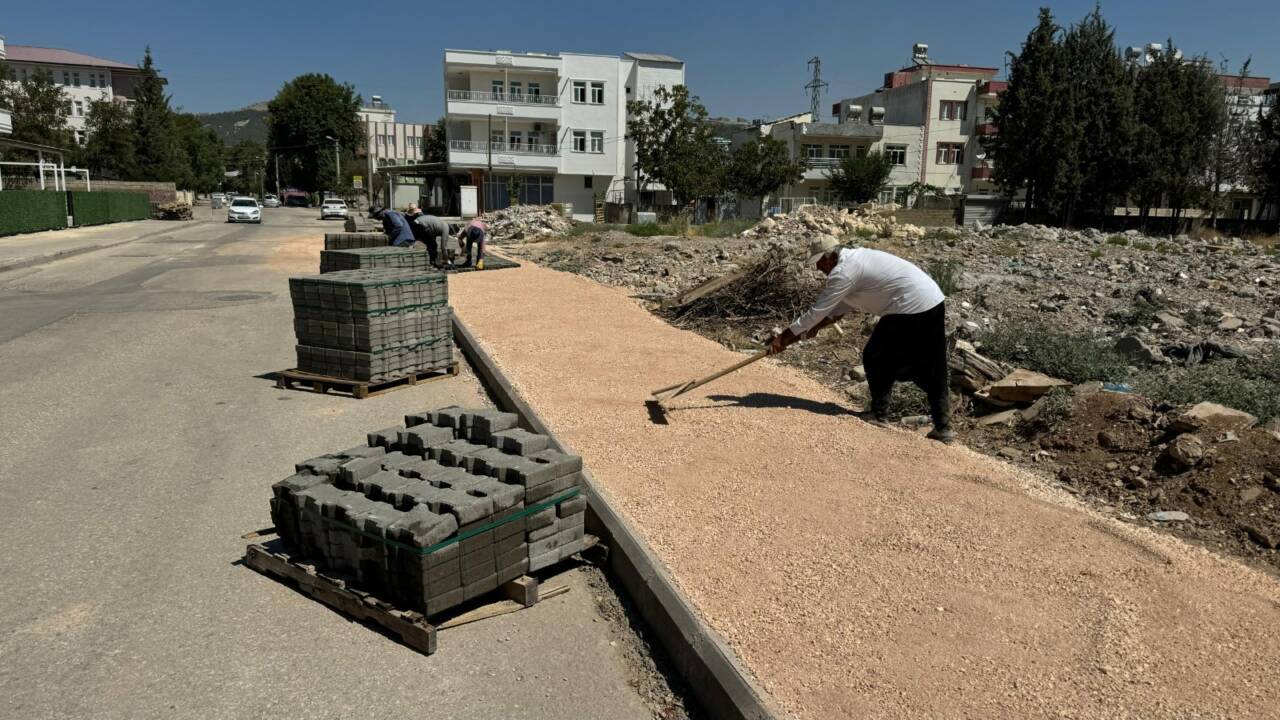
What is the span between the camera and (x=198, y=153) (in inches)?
3246

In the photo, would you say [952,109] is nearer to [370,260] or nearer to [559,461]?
[370,260]

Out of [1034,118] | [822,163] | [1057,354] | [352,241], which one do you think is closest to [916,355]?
[1057,354]

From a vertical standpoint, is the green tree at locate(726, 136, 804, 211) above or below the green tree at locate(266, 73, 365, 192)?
below

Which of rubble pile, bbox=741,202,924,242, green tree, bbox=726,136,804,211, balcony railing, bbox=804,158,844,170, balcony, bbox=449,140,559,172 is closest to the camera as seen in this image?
rubble pile, bbox=741,202,924,242

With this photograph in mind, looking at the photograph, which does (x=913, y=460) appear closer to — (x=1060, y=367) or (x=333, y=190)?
(x=1060, y=367)

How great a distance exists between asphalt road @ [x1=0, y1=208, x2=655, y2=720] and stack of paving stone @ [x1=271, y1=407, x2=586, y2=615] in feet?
0.80

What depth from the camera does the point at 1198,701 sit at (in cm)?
316

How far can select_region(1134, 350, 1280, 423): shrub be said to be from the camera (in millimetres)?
6742

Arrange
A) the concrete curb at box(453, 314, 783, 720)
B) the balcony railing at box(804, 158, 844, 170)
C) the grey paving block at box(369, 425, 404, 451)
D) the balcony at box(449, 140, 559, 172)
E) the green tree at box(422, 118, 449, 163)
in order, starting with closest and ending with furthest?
the concrete curb at box(453, 314, 783, 720)
the grey paving block at box(369, 425, 404, 451)
the balcony at box(449, 140, 559, 172)
the balcony railing at box(804, 158, 844, 170)
the green tree at box(422, 118, 449, 163)

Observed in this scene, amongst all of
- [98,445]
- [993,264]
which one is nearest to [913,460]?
[98,445]

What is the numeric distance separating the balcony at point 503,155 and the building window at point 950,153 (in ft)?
93.8

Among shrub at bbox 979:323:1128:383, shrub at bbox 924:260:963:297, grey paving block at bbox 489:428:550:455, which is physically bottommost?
shrub at bbox 979:323:1128:383

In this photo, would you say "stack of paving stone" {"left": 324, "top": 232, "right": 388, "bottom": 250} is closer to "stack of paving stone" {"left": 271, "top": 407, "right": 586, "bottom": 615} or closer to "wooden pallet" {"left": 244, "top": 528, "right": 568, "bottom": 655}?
"stack of paving stone" {"left": 271, "top": 407, "right": 586, "bottom": 615}

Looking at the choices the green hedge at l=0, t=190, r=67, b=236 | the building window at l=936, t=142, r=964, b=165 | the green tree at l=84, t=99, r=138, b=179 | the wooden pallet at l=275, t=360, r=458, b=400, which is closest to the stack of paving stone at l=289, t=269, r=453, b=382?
the wooden pallet at l=275, t=360, r=458, b=400
